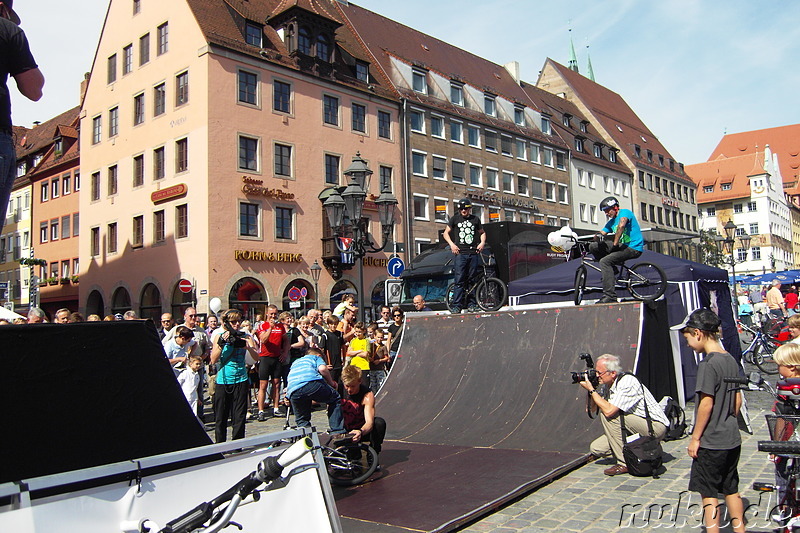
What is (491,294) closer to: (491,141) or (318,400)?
(318,400)

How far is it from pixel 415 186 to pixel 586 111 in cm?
2914

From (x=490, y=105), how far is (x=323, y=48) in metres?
14.8

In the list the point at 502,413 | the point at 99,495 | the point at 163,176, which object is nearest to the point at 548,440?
the point at 502,413

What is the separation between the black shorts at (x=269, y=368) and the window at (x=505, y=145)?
35.8 metres

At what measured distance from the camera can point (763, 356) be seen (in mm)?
17062

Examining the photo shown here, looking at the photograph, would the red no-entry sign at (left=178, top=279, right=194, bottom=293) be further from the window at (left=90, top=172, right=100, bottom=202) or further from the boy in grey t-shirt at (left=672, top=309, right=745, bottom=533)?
the boy in grey t-shirt at (left=672, top=309, right=745, bottom=533)

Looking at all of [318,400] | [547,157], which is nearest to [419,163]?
[547,157]

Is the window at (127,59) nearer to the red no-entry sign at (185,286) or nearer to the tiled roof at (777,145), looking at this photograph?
the red no-entry sign at (185,286)

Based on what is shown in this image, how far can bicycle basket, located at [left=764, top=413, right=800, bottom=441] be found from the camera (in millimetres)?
4301

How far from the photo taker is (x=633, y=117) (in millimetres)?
71875

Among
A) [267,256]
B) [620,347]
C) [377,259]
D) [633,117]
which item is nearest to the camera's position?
[620,347]

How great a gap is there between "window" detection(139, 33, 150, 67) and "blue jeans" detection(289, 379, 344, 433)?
30.6 meters

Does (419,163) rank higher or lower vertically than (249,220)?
higher

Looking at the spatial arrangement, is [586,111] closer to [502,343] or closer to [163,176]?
[163,176]
